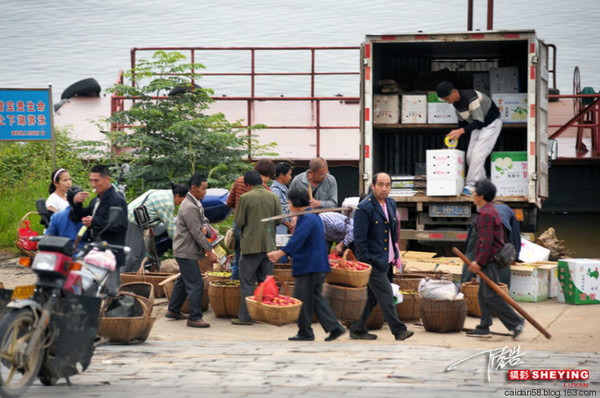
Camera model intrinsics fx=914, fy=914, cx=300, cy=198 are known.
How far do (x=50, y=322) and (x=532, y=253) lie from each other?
27.5 feet

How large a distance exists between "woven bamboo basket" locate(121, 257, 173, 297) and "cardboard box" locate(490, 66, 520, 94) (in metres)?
6.48

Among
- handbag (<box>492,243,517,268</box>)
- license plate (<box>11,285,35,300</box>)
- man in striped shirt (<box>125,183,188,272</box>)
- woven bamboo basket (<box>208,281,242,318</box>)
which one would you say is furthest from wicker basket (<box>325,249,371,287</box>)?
license plate (<box>11,285,35,300</box>)

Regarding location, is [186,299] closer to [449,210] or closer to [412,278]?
[412,278]

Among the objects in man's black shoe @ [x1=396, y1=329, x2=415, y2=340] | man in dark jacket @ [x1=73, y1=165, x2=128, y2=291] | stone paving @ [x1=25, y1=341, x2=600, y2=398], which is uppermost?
man in dark jacket @ [x1=73, y1=165, x2=128, y2=291]

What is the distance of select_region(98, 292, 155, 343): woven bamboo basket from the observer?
28.4ft

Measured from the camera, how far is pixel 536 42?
1327 centimetres

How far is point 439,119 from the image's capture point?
14500 mm

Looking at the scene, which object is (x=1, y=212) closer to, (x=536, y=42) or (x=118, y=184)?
(x=118, y=184)

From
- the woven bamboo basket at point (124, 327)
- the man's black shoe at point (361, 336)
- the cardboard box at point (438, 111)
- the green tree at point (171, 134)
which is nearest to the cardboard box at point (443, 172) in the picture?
the cardboard box at point (438, 111)

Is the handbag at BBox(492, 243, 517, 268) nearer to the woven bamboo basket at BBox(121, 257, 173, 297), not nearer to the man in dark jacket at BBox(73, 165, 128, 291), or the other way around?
the man in dark jacket at BBox(73, 165, 128, 291)

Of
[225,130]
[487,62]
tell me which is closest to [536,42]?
[487,62]

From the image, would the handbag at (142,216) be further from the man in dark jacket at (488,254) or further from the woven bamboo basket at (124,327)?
the man in dark jacket at (488,254)

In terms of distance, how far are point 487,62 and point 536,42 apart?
2733 millimetres

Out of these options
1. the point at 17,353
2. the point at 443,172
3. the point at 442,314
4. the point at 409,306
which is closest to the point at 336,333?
the point at 442,314
